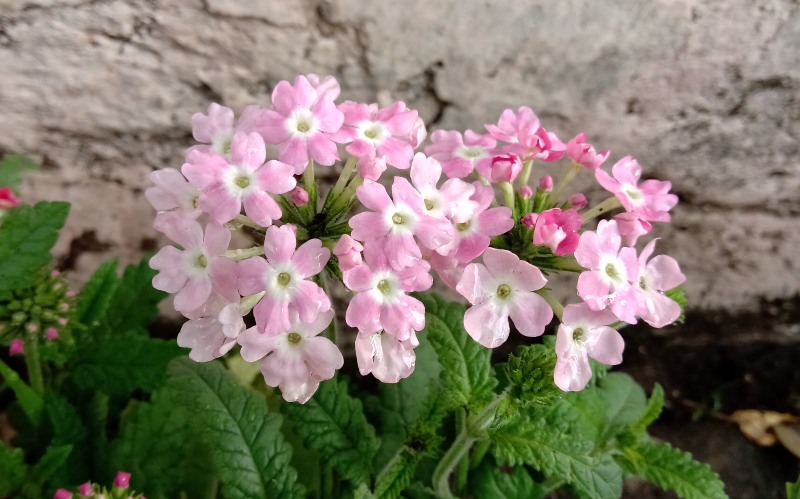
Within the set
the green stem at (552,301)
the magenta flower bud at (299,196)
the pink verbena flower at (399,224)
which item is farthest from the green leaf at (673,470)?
the magenta flower bud at (299,196)

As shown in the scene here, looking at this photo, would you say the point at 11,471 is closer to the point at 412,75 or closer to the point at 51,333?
the point at 51,333

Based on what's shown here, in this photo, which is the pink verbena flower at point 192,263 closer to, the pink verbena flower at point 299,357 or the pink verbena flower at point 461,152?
the pink verbena flower at point 299,357

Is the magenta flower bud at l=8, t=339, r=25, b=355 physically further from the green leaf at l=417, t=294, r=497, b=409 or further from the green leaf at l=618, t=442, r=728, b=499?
the green leaf at l=618, t=442, r=728, b=499

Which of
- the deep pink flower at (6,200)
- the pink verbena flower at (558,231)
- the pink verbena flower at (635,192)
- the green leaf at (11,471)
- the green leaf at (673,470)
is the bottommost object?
the green leaf at (11,471)

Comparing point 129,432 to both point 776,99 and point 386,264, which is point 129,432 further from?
point 776,99

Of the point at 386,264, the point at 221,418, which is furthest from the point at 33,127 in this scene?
the point at 386,264
